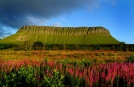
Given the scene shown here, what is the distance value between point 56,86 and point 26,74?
191cm

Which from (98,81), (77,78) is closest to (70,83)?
(77,78)

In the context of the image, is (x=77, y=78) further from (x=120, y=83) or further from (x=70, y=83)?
(x=120, y=83)

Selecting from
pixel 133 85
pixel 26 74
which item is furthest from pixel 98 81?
pixel 26 74

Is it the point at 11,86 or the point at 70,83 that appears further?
the point at 70,83

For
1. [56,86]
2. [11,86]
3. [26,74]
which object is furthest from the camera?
[26,74]

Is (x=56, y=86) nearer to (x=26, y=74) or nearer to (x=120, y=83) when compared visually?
(x=26, y=74)

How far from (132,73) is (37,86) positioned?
11.5 ft

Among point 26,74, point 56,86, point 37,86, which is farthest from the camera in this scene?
point 26,74

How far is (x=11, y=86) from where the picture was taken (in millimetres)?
7051

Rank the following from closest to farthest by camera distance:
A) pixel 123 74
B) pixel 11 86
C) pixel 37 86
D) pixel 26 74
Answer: pixel 37 86 < pixel 11 86 < pixel 26 74 < pixel 123 74

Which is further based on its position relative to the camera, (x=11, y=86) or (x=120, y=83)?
(x=120, y=83)

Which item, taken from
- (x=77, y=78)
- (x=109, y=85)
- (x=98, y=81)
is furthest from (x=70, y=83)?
(x=109, y=85)

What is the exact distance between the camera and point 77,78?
7.54 metres

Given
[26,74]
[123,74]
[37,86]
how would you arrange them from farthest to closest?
[123,74], [26,74], [37,86]
